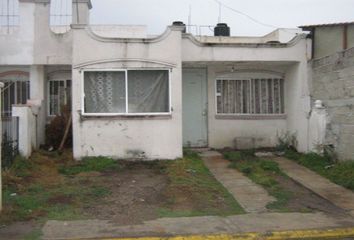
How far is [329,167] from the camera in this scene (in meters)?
12.6

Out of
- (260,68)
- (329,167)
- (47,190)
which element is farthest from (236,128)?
(47,190)

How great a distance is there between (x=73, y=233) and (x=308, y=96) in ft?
30.2

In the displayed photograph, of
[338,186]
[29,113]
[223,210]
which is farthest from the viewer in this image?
[29,113]

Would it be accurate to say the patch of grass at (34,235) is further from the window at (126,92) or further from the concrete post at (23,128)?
the window at (126,92)

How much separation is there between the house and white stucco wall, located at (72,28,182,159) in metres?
0.03

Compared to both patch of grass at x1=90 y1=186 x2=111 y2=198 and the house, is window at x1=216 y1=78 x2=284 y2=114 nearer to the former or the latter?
the house

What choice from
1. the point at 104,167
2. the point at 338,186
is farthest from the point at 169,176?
the point at 338,186

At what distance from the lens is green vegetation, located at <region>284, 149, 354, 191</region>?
37.2ft

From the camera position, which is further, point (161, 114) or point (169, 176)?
point (161, 114)

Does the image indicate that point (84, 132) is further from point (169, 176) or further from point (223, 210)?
point (223, 210)

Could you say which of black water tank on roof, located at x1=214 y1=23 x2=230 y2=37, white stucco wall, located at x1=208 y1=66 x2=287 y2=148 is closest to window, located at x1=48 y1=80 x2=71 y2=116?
white stucco wall, located at x1=208 y1=66 x2=287 y2=148

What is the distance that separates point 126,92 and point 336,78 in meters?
5.65

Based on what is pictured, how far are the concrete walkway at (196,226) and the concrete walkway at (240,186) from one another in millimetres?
725

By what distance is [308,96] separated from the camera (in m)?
14.7
